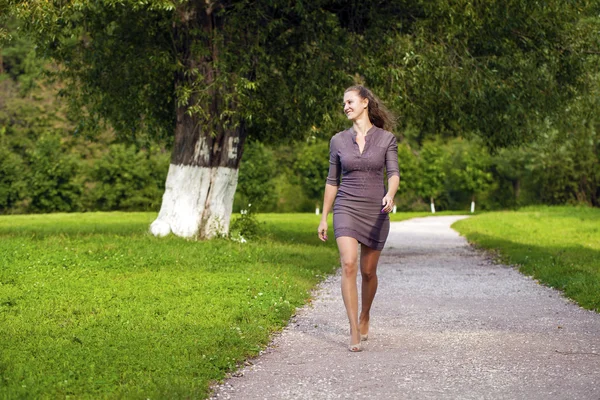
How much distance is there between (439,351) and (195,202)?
11.3m

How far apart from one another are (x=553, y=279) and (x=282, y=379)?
755 centimetres

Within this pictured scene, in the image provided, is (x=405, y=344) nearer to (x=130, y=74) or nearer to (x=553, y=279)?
(x=553, y=279)

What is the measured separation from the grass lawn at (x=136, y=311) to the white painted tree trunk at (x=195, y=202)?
1744 mm

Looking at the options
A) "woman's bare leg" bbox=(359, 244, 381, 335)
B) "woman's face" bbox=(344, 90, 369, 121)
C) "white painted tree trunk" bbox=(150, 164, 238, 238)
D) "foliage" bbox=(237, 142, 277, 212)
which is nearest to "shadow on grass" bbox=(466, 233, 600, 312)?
"woman's bare leg" bbox=(359, 244, 381, 335)

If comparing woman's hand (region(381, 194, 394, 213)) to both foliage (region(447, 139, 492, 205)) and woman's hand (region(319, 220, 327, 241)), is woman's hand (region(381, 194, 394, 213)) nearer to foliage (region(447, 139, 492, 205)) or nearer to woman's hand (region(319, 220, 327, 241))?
woman's hand (region(319, 220, 327, 241))

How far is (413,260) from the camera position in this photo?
57.1 feet

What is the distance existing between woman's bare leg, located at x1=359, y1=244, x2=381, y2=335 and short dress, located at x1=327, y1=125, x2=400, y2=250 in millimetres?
156

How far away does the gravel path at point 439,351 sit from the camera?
19.4ft

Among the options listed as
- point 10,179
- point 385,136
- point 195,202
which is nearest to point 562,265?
point 195,202

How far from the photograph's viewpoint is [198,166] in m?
17.9

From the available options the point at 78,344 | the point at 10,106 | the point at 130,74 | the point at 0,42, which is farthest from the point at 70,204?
the point at 78,344

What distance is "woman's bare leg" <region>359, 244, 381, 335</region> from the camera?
7.71 m

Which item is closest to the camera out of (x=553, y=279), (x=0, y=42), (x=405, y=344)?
(x=405, y=344)

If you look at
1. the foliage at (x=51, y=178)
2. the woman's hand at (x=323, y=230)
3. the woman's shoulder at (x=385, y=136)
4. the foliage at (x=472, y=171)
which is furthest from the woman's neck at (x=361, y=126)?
the foliage at (x=472, y=171)
